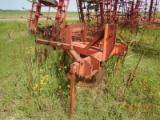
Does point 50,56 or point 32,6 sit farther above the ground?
point 32,6

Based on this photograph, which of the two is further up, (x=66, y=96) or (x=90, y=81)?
(x=90, y=81)

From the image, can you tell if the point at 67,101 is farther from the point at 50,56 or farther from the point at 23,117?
the point at 50,56

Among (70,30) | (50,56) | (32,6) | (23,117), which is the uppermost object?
(32,6)

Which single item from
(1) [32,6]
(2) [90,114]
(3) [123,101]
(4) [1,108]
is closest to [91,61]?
(2) [90,114]

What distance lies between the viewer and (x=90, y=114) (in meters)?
2.60

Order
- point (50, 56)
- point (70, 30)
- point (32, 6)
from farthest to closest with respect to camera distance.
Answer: point (32, 6)
point (50, 56)
point (70, 30)

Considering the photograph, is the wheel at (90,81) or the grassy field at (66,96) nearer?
the grassy field at (66,96)

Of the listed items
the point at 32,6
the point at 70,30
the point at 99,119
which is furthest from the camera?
the point at 32,6

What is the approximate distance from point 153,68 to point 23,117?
11.4ft

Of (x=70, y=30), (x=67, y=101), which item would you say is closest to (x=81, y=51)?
(x=70, y=30)

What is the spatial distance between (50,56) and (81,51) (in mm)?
1699

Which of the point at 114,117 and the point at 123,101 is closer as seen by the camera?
the point at 114,117

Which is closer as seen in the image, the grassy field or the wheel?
the grassy field

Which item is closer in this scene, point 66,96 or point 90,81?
point 66,96
